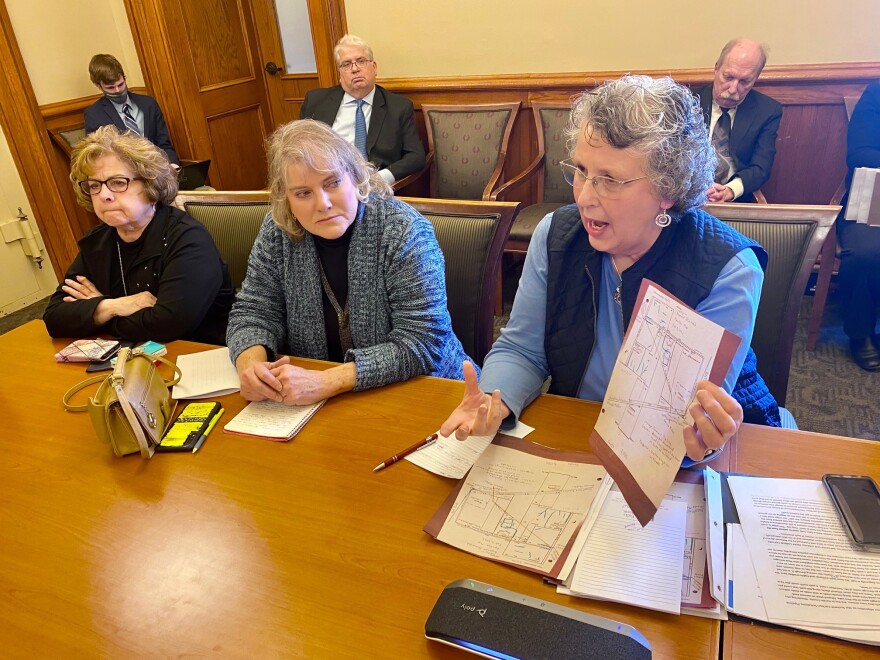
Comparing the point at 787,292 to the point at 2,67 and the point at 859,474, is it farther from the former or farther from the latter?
the point at 2,67

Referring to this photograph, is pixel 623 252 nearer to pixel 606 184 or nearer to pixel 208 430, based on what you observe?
pixel 606 184

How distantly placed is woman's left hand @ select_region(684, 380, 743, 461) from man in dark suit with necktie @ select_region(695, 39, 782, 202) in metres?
2.12

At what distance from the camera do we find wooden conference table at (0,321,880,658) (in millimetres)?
806

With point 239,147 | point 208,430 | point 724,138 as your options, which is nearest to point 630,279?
point 208,430

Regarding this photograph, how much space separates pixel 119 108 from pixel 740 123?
3608 millimetres

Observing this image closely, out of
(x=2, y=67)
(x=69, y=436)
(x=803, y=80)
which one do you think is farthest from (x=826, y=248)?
(x=2, y=67)

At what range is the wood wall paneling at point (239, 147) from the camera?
445 cm

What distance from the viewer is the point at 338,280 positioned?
5.09 ft

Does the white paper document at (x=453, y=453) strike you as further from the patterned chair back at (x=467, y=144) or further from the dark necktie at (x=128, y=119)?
the dark necktie at (x=128, y=119)

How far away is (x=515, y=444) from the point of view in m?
1.09

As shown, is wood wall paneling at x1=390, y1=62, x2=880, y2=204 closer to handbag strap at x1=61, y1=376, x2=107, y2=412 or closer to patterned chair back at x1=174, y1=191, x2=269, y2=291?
patterned chair back at x1=174, y1=191, x2=269, y2=291

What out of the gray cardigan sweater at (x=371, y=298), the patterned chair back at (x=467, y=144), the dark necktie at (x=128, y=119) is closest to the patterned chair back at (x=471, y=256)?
the gray cardigan sweater at (x=371, y=298)

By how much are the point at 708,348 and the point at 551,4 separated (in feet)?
9.94

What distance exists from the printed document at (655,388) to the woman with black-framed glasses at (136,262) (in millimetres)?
1261
